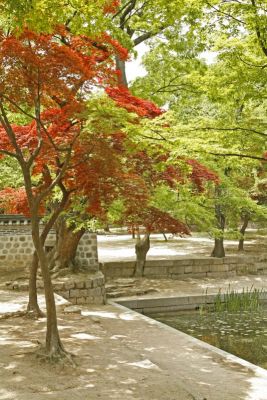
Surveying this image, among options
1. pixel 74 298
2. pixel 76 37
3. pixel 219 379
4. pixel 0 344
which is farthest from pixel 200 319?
pixel 76 37

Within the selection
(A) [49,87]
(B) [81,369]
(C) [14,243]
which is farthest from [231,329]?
(C) [14,243]

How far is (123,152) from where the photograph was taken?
328 inches

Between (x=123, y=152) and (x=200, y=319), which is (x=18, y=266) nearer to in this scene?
(x=200, y=319)

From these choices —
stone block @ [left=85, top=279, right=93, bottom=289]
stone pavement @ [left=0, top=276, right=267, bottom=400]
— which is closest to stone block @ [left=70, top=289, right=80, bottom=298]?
stone block @ [left=85, top=279, right=93, bottom=289]

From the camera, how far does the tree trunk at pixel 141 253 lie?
56.2 ft

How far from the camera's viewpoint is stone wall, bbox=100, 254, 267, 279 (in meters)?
17.3

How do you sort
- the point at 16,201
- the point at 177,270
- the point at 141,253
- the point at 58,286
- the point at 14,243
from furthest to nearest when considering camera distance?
the point at 177,270 → the point at 141,253 → the point at 14,243 → the point at 58,286 → the point at 16,201

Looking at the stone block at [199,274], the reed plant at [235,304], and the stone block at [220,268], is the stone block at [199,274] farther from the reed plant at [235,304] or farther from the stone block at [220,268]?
the reed plant at [235,304]

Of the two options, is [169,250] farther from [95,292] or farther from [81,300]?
[81,300]

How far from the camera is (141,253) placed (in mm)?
17156

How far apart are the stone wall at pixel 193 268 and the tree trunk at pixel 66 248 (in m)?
2.14

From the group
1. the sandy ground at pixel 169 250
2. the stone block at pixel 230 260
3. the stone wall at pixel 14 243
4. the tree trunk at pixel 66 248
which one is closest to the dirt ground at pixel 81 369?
the tree trunk at pixel 66 248

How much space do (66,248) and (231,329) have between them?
6.00 meters

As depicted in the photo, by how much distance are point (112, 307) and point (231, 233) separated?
23.6 ft
